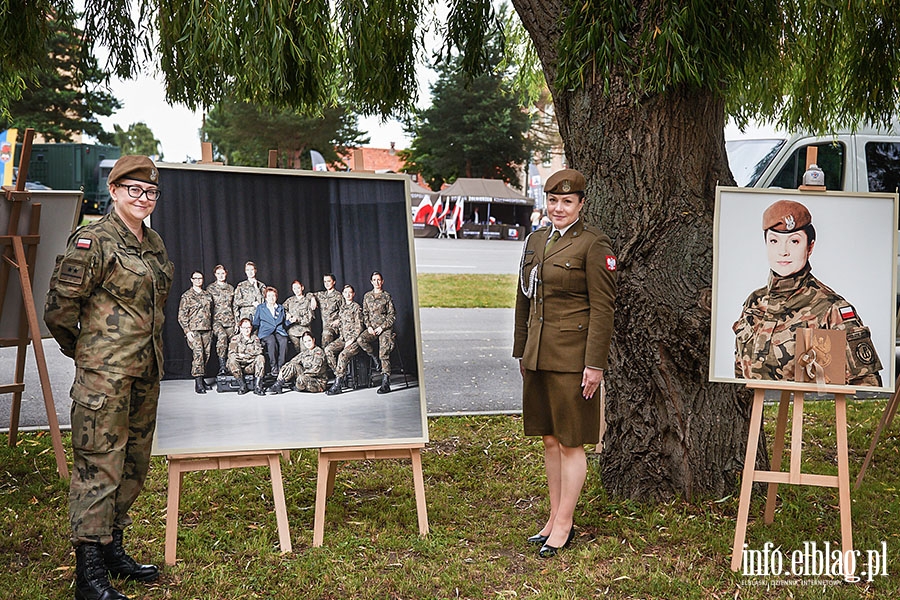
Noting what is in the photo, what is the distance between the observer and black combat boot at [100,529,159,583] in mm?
3795

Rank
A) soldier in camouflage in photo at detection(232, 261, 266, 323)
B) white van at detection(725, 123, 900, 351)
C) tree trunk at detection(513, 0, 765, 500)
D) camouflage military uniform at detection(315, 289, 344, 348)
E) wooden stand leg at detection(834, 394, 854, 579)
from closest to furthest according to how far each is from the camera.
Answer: wooden stand leg at detection(834, 394, 854, 579) → soldier in camouflage in photo at detection(232, 261, 266, 323) → camouflage military uniform at detection(315, 289, 344, 348) → tree trunk at detection(513, 0, 765, 500) → white van at detection(725, 123, 900, 351)

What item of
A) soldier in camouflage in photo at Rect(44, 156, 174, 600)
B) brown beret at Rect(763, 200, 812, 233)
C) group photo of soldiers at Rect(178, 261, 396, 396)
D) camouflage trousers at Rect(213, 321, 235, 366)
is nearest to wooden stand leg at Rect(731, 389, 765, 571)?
brown beret at Rect(763, 200, 812, 233)

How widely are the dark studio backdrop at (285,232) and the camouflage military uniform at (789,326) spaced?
162cm

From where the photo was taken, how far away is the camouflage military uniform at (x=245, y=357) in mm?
4133

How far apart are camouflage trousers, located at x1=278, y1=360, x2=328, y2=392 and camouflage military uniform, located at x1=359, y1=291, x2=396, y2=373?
0.88ft

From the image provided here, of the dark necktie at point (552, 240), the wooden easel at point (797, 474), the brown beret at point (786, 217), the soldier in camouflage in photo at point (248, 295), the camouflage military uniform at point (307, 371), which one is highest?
the brown beret at point (786, 217)

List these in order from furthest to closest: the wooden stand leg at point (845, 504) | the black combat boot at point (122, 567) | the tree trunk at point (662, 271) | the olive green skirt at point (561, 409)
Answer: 1. the tree trunk at point (662, 271)
2. the olive green skirt at point (561, 409)
3. the wooden stand leg at point (845, 504)
4. the black combat boot at point (122, 567)

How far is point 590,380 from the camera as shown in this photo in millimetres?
3965

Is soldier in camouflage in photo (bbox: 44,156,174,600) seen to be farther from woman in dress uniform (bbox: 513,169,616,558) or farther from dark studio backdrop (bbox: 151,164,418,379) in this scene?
woman in dress uniform (bbox: 513,169,616,558)

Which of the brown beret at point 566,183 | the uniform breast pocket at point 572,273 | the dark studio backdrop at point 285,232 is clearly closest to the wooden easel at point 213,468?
the dark studio backdrop at point 285,232

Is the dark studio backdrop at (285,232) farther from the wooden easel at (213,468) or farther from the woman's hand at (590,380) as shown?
the woman's hand at (590,380)

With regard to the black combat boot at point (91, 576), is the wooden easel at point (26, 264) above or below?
above

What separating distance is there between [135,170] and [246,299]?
859 mm

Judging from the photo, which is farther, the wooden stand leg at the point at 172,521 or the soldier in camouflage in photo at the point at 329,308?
the soldier in camouflage in photo at the point at 329,308
